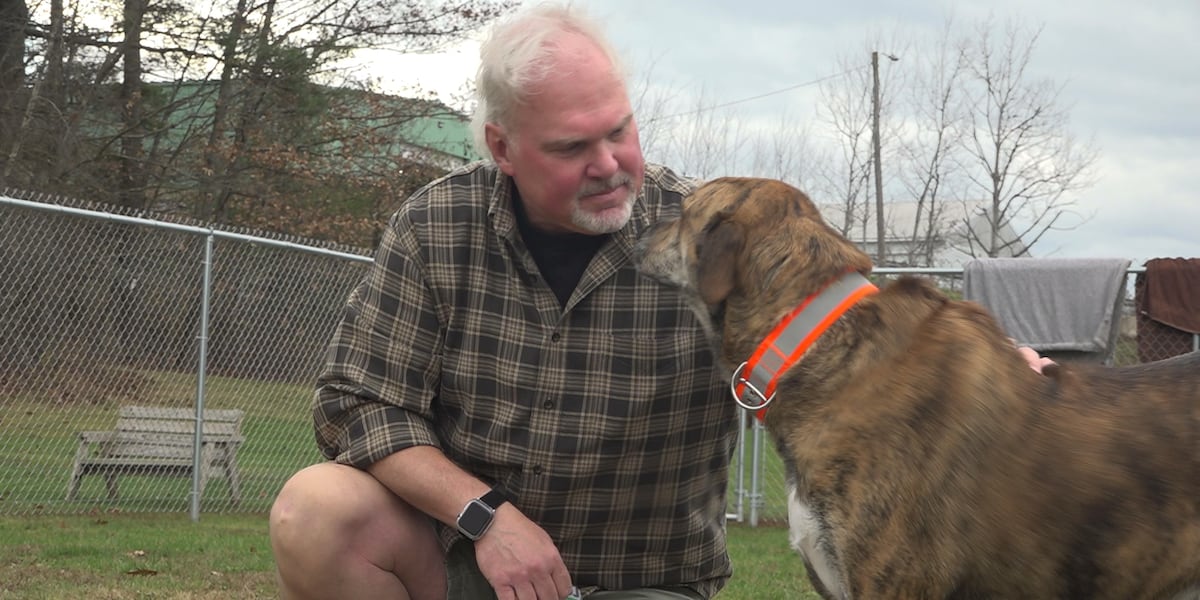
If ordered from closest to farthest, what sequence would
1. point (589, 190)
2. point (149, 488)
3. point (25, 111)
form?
point (589, 190) → point (149, 488) → point (25, 111)

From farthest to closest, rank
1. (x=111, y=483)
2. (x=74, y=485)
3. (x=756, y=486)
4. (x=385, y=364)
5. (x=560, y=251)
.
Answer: (x=756, y=486)
(x=111, y=483)
(x=74, y=485)
(x=560, y=251)
(x=385, y=364)

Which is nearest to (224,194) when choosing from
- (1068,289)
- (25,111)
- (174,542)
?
(25,111)

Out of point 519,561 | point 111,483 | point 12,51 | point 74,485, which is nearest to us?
point 519,561

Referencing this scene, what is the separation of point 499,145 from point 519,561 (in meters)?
1.25

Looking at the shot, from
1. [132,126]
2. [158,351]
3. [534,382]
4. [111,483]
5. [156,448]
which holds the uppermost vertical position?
[132,126]

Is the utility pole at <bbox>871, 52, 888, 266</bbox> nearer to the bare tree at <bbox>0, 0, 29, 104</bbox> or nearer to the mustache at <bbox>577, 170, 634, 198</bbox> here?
the bare tree at <bbox>0, 0, 29, 104</bbox>

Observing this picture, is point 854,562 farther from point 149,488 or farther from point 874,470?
point 149,488

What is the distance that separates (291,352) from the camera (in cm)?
1149

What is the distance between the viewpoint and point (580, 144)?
354 centimetres

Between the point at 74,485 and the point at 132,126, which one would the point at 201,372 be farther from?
the point at 132,126

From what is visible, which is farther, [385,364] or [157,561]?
[157,561]

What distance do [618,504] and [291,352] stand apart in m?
8.34

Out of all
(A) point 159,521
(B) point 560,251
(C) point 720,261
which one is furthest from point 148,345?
(C) point 720,261

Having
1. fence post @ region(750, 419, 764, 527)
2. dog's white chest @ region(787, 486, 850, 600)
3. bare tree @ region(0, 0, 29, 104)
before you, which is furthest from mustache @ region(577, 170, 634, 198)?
bare tree @ region(0, 0, 29, 104)
